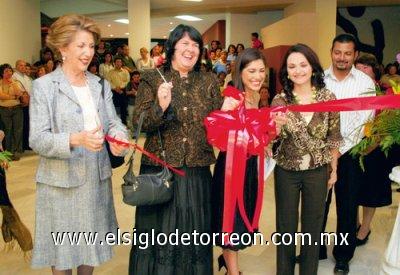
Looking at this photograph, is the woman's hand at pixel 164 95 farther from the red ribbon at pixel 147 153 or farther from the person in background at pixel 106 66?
the person in background at pixel 106 66

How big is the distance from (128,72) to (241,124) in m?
7.61

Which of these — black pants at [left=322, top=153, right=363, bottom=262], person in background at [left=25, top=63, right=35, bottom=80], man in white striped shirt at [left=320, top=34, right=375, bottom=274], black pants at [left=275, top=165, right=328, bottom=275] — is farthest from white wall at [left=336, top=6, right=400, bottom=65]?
black pants at [left=275, top=165, right=328, bottom=275]

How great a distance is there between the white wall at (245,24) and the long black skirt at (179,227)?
40.9 ft

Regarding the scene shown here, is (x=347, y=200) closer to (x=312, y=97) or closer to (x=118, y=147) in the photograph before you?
(x=312, y=97)

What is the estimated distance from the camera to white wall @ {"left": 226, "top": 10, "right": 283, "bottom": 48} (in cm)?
1427

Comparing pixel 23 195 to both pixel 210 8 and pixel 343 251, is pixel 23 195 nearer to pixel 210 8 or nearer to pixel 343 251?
pixel 343 251

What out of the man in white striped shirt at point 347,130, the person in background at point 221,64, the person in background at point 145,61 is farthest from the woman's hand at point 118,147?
the person in background at point 145,61

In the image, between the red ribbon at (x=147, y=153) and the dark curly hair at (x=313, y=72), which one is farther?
the dark curly hair at (x=313, y=72)

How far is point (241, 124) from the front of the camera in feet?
7.25

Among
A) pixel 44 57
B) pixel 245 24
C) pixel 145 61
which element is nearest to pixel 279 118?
pixel 44 57

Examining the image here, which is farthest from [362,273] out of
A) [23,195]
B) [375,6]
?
[375,6]

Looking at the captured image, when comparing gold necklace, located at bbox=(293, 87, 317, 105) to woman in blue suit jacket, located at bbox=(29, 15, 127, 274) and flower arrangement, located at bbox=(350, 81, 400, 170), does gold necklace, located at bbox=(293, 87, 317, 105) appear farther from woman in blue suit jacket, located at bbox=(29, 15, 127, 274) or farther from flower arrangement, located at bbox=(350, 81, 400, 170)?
woman in blue suit jacket, located at bbox=(29, 15, 127, 274)

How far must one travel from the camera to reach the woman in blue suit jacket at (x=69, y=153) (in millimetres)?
1931

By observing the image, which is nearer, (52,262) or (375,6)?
(52,262)
